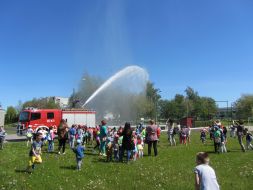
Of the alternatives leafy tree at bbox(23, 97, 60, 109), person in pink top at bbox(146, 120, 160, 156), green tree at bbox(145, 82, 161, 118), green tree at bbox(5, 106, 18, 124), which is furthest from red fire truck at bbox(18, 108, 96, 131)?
green tree at bbox(5, 106, 18, 124)

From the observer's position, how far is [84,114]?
44.4 m

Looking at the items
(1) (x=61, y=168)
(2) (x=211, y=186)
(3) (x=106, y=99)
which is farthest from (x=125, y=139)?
(3) (x=106, y=99)

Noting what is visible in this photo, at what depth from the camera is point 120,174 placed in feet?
50.9

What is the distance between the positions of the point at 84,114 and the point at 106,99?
2095 inches

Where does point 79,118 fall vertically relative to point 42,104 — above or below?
below

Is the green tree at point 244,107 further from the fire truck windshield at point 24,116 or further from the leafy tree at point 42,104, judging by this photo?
the fire truck windshield at point 24,116

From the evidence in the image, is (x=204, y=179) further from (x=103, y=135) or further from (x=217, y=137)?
(x=217, y=137)

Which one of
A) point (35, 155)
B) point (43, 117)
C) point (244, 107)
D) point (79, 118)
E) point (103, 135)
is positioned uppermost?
point (244, 107)

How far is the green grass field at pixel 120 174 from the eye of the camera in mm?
13359

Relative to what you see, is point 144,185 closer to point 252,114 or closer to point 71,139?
point 71,139

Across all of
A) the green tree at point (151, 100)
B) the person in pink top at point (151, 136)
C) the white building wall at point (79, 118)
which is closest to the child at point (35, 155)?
the person in pink top at point (151, 136)

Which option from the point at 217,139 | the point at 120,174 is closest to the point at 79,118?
the point at 217,139

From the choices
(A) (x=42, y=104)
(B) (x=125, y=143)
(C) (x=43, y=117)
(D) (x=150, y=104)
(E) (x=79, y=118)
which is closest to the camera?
(B) (x=125, y=143)

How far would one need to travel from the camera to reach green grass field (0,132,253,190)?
13.4m
